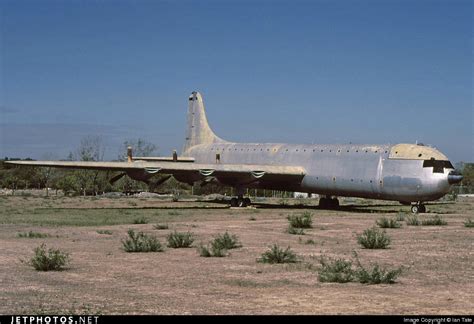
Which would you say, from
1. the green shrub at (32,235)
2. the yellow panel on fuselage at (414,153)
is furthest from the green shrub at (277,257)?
the yellow panel on fuselage at (414,153)

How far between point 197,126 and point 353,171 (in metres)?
22.4

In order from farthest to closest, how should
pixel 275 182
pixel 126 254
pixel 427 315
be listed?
pixel 275 182
pixel 126 254
pixel 427 315

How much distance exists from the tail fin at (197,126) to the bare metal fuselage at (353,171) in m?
6.75

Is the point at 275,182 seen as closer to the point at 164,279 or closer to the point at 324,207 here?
the point at 324,207

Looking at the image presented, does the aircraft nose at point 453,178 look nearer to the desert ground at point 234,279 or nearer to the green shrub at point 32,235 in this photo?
the desert ground at point 234,279

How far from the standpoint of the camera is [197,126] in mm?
63312

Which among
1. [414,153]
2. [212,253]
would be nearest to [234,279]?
[212,253]

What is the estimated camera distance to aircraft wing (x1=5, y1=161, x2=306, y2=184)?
4481 centimetres

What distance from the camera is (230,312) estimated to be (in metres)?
11.3

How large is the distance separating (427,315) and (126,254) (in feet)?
37.5

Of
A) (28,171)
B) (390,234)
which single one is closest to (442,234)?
(390,234)

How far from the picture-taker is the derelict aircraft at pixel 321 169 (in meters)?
40.8

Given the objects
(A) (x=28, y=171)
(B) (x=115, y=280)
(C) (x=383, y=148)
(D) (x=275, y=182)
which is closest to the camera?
(B) (x=115, y=280)

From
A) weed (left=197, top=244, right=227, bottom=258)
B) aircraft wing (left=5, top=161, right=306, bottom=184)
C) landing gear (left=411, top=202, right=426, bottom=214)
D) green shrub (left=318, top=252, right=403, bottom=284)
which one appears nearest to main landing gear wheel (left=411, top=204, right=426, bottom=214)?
landing gear (left=411, top=202, right=426, bottom=214)
